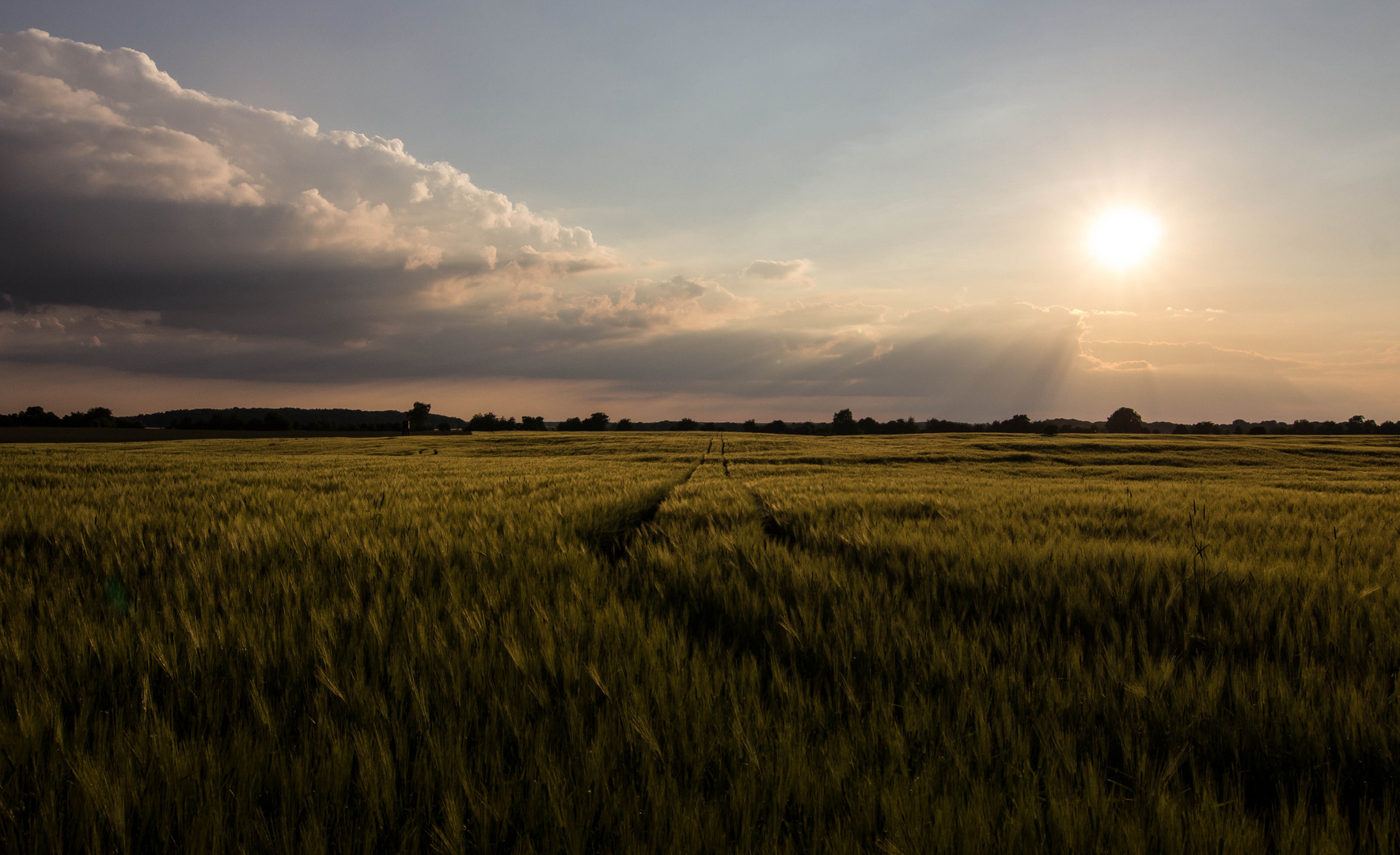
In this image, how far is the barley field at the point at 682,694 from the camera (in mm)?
1229

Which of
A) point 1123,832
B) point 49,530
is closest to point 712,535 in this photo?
point 1123,832

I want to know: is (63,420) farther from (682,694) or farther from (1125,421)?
(1125,421)

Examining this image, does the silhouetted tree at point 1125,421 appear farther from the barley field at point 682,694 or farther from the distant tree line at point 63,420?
the distant tree line at point 63,420

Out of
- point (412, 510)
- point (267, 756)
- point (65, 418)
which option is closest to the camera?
point (267, 756)

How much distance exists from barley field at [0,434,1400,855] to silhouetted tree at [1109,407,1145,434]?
121 meters

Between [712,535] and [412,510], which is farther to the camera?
[412,510]

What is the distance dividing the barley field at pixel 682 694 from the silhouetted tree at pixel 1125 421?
4754 inches

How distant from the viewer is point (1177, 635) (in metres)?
2.68

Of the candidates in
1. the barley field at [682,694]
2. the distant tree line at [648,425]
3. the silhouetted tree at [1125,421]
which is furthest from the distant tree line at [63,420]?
the silhouetted tree at [1125,421]

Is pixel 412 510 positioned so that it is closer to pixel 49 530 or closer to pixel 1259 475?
pixel 49 530

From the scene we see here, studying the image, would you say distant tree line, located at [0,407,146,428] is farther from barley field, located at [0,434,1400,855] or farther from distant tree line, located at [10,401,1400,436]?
barley field, located at [0,434,1400,855]

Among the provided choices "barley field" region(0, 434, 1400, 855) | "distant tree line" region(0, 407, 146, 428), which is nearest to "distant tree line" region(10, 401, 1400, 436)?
"distant tree line" region(0, 407, 146, 428)

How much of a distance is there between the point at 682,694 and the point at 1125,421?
130 m

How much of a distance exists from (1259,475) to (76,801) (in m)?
31.1
